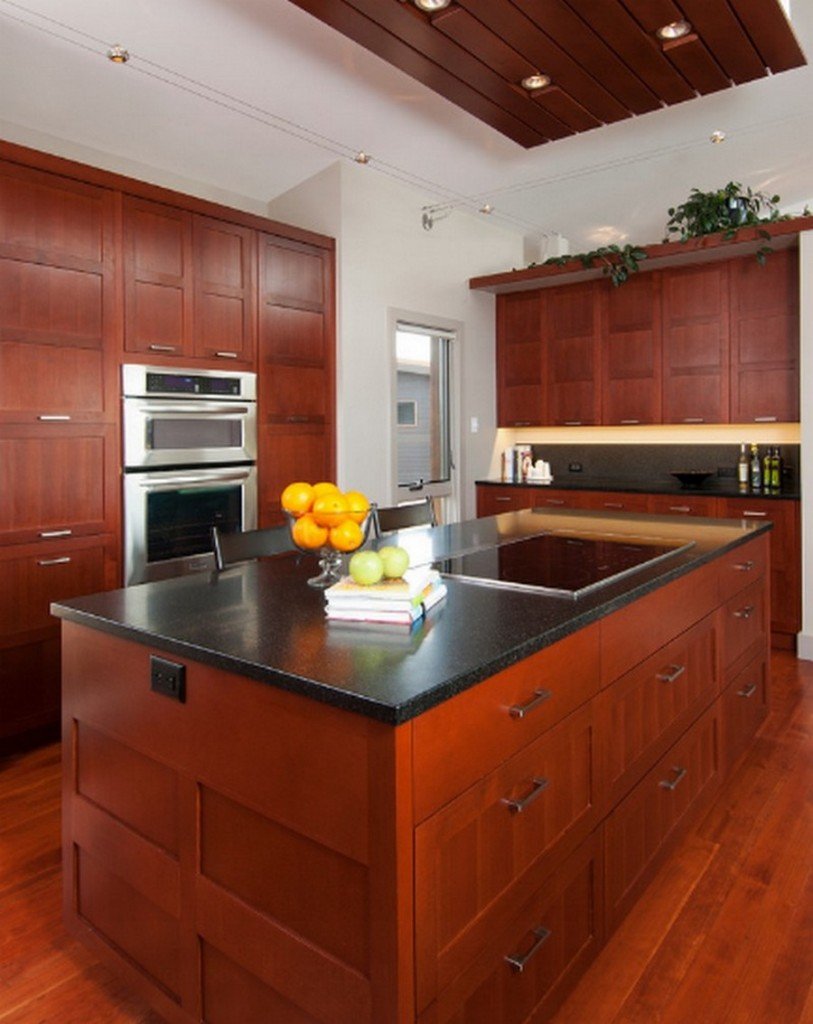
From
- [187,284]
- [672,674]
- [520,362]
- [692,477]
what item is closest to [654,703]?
[672,674]

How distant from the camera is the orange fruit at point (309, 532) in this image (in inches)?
69.5

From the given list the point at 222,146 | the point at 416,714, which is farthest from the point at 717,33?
the point at 416,714

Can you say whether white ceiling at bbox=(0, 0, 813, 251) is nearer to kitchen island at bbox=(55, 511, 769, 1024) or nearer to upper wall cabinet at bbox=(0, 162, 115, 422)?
upper wall cabinet at bbox=(0, 162, 115, 422)

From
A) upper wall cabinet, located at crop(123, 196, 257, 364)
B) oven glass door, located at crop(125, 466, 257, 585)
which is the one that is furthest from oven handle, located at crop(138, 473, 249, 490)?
upper wall cabinet, located at crop(123, 196, 257, 364)

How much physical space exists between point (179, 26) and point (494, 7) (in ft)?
4.49

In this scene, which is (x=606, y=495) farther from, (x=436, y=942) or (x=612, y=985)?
(x=436, y=942)

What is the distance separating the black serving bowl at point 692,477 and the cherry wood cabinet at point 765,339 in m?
Result: 0.43

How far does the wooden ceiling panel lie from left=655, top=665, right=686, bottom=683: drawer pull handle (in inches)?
88.9

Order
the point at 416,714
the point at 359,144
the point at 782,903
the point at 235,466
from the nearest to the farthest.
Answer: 1. the point at 416,714
2. the point at 782,903
3. the point at 235,466
4. the point at 359,144

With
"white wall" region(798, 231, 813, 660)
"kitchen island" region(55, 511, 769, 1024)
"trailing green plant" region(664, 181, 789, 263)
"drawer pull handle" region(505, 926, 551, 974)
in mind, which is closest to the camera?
"kitchen island" region(55, 511, 769, 1024)

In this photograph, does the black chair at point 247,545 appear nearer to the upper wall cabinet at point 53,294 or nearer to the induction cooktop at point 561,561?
the induction cooktop at point 561,561

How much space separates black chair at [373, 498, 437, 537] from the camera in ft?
9.84

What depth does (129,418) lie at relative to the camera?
3.40 m

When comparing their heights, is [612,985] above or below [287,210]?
below
